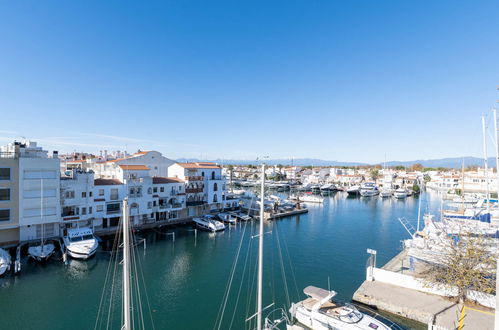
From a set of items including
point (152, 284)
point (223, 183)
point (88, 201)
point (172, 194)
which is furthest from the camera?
point (223, 183)

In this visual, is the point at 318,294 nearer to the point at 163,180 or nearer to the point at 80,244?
the point at 80,244

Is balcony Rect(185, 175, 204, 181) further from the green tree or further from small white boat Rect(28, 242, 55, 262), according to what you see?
the green tree

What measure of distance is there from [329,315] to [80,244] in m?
23.5

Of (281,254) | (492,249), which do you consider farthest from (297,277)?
(492,249)

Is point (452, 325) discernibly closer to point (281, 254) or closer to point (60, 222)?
point (281, 254)

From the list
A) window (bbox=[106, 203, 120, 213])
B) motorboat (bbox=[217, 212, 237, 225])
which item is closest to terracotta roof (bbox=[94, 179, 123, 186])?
window (bbox=[106, 203, 120, 213])

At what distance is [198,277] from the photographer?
23.0 meters

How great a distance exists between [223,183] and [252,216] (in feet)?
24.9

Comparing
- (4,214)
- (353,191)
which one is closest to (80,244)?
(4,214)

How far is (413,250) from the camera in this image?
76.6 ft

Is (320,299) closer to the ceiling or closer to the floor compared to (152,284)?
closer to the ceiling

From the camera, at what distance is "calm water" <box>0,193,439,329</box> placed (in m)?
16.9

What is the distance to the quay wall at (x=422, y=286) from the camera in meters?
15.8

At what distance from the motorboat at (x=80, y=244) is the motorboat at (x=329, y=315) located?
2019cm
